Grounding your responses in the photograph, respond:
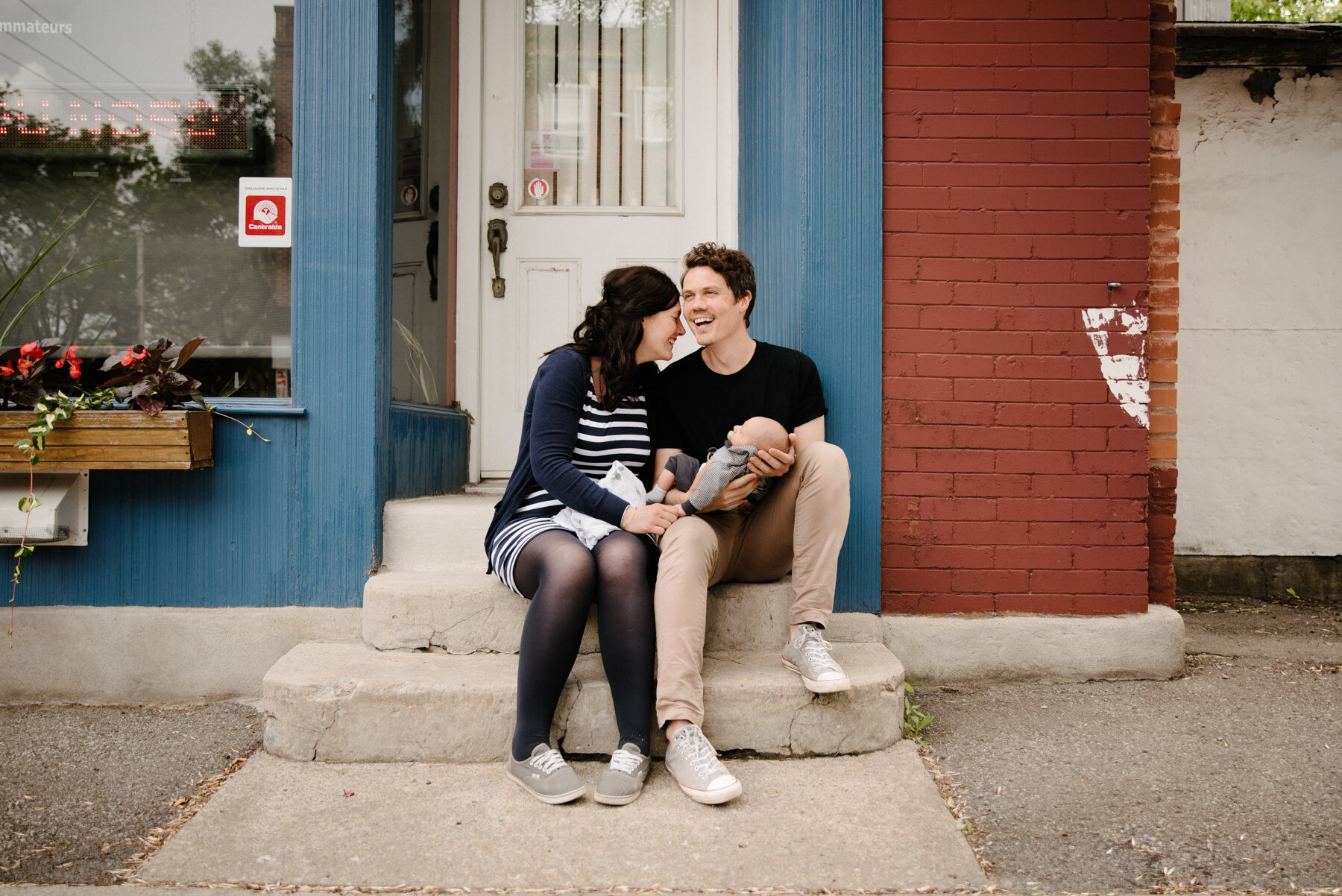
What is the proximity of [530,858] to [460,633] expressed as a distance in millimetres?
961

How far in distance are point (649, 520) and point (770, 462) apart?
409mm

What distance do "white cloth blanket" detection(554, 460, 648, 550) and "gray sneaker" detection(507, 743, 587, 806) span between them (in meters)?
0.58

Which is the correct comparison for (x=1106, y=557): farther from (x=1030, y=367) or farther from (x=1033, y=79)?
(x=1033, y=79)

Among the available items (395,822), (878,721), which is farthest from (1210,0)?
(395,822)

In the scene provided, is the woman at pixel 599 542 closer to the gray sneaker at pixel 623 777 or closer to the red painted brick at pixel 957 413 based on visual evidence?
the gray sneaker at pixel 623 777

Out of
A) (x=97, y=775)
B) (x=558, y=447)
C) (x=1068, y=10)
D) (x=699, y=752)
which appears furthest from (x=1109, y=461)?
(x=97, y=775)

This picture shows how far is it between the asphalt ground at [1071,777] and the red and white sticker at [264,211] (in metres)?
1.71

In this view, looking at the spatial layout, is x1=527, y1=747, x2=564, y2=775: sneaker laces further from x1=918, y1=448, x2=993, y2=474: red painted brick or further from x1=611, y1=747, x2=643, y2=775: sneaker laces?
x1=918, y1=448, x2=993, y2=474: red painted brick

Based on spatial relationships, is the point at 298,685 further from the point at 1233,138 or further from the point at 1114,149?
the point at 1233,138

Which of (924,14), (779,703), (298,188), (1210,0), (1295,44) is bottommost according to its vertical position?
(779,703)

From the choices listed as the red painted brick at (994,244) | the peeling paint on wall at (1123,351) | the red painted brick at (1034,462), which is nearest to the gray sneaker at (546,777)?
the red painted brick at (1034,462)

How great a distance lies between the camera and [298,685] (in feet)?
7.79

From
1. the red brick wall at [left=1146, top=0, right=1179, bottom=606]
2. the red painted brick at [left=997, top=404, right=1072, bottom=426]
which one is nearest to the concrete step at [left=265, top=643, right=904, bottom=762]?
the red painted brick at [left=997, top=404, right=1072, bottom=426]

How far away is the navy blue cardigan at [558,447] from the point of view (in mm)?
2381
